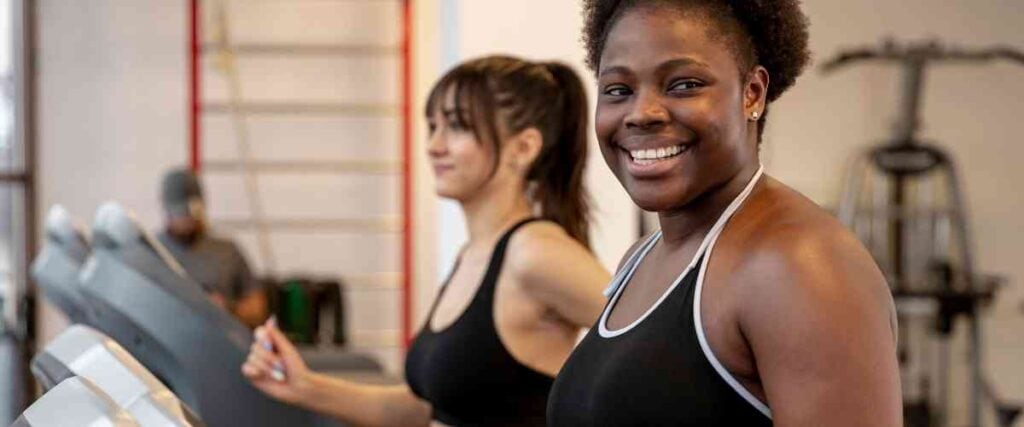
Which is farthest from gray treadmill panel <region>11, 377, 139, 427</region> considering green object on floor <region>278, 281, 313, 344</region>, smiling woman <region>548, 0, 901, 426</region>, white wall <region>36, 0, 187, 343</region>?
white wall <region>36, 0, 187, 343</region>

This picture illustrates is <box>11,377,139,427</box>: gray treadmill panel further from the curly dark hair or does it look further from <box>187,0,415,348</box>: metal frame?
<box>187,0,415,348</box>: metal frame

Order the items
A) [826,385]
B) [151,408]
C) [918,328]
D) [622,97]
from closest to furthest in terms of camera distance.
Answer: [151,408]
[826,385]
[622,97]
[918,328]

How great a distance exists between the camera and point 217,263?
17.7 feet

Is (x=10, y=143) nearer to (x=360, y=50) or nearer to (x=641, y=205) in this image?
(x=360, y=50)

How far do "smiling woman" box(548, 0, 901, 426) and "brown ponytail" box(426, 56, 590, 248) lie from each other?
2.59 feet

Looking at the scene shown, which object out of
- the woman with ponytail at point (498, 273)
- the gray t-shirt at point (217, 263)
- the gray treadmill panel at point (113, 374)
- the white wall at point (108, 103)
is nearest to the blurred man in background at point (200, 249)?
the gray t-shirt at point (217, 263)

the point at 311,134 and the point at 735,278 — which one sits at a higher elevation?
the point at 735,278

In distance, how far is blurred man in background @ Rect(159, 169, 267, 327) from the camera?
211 inches

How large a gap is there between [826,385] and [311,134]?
18.2 feet

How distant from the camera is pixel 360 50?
6469 mm

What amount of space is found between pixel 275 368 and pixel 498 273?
346mm

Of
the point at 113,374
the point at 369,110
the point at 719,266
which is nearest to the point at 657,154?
the point at 719,266

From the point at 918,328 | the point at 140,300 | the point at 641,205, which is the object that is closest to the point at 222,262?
the point at 918,328

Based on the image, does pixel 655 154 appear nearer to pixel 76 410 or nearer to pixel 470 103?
pixel 76 410
